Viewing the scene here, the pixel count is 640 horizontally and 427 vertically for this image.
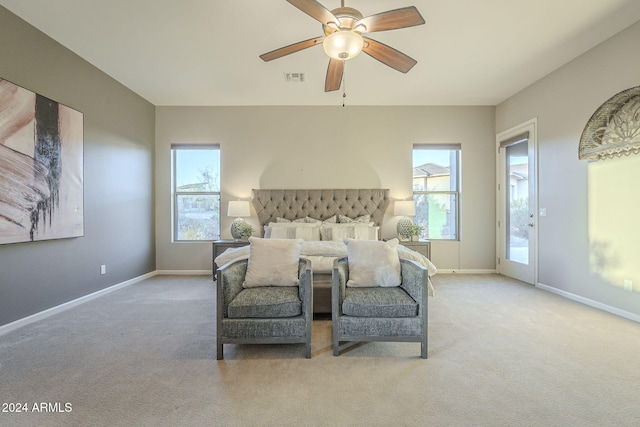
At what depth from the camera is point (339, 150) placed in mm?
5242

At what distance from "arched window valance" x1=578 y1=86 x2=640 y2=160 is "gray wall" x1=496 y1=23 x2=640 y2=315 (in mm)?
89

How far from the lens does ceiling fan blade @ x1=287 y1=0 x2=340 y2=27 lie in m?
1.97

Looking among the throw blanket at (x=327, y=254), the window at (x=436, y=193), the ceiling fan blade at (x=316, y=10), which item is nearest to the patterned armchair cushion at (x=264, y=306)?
the throw blanket at (x=327, y=254)

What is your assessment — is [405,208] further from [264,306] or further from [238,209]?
[264,306]

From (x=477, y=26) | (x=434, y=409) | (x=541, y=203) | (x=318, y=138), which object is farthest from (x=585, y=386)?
(x=318, y=138)

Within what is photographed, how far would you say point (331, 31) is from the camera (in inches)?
88.3

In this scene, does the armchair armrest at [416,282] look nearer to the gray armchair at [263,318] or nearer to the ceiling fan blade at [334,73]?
the gray armchair at [263,318]

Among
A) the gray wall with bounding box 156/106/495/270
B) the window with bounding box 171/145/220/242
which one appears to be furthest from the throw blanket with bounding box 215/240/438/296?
the window with bounding box 171/145/220/242

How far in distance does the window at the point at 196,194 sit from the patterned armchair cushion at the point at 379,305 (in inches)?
149

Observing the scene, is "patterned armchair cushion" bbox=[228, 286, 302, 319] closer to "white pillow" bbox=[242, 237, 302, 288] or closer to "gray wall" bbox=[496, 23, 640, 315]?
"white pillow" bbox=[242, 237, 302, 288]

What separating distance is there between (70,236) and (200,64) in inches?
110

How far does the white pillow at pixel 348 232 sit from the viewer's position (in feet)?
14.4

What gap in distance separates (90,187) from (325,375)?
3997mm

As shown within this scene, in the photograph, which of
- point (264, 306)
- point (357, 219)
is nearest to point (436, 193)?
point (357, 219)
